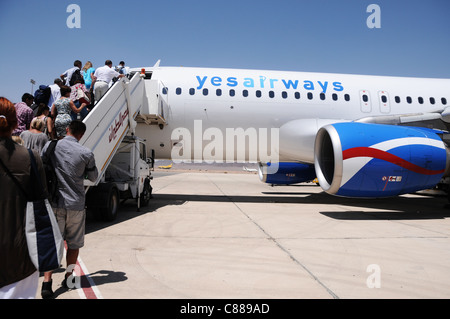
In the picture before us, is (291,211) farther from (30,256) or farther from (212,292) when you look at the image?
(30,256)

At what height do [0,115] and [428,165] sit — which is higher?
[0,115]

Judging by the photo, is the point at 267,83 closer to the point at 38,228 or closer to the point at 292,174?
the point at 292,174

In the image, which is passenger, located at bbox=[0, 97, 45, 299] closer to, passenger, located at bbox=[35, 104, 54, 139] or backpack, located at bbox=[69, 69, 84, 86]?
passenger, located at bbox=[35, 104, 54, 139]

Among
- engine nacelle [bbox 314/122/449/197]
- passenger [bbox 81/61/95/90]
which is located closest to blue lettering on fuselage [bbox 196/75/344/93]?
engine nacelle [bbox 314/122/449/197]

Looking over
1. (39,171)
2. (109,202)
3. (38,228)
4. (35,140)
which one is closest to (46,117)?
(35,140)

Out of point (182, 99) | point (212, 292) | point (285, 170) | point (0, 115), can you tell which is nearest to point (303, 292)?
point (212, 292)

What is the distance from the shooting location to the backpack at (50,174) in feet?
→ 10.6

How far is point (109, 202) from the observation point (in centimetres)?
687

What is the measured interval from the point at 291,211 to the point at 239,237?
11.4 ft

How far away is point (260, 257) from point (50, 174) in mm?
2884

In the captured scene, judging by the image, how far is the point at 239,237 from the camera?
19.1 feet


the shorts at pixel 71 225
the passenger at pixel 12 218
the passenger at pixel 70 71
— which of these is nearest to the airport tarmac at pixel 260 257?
the shorts at pixel 71 225

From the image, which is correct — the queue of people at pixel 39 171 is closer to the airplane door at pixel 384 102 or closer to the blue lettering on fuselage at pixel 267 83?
the blue lettering on fuselage at pixel 267 83

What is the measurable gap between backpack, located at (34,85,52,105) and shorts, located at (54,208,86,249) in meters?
4.31
